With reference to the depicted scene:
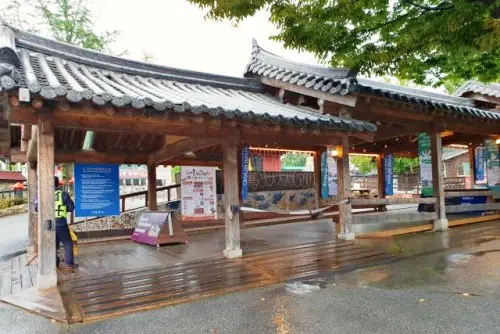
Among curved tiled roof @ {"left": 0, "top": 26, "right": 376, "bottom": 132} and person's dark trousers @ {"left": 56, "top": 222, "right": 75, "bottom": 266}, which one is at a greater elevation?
curved tiled roof @ {"left": 0, "top": 26, "right": 376, "bottom": 132}

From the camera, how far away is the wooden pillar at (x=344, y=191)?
352 inches

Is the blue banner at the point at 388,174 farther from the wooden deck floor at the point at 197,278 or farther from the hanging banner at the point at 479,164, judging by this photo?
the wooden deck floor at the point at 197,278

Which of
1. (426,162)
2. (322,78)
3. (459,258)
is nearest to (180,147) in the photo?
(322,78)

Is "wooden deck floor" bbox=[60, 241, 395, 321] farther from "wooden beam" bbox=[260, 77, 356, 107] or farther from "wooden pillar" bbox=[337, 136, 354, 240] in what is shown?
"wooden beam" bbox=[260, 77, 356, 107]

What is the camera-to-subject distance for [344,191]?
354 inches

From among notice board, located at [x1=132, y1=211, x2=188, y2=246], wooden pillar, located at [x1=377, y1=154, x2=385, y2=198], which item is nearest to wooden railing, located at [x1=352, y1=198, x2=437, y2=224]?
notice board, located at [x1=132, y1=211, x2=188, y2=246]

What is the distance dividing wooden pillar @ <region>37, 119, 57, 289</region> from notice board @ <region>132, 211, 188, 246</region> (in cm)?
362

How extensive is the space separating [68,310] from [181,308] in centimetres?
145

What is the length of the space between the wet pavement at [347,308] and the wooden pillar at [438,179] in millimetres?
3871

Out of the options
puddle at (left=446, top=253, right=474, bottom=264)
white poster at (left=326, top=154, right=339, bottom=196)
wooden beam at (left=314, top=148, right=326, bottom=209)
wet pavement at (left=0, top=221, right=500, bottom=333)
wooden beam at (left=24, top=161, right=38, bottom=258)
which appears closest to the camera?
wet pavement at (left=0, top=221, right=500, bottom=333)

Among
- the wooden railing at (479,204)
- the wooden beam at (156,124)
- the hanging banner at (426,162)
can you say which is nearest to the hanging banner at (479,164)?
the wooden railing at (479,204)

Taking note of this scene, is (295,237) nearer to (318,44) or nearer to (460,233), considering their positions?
(460,233)

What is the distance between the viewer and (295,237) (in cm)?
994

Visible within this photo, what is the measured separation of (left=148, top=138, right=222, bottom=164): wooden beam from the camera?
7.81m
